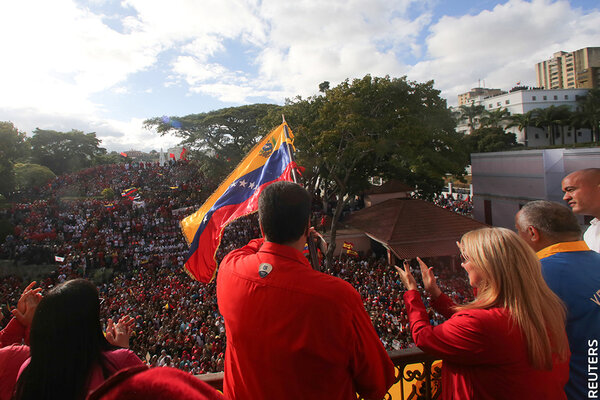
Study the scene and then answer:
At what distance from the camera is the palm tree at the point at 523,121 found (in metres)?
40.5

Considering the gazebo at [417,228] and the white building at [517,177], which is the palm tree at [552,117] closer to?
the white building at [517,177]

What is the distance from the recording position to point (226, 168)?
25.0m

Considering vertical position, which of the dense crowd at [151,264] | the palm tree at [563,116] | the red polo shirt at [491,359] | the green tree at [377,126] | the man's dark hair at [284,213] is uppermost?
the palm tree at [563,116]

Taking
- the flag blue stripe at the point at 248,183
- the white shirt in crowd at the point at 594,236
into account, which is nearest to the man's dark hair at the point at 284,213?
Result: the white shirt in crowd at the point at 594,236

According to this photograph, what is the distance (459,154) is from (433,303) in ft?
50.2

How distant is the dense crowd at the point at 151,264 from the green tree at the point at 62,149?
18016 mm

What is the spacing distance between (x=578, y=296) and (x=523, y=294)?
0.54 m

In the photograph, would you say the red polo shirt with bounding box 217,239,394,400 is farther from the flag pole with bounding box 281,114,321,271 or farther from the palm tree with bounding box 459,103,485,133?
the palm tree with bounding box 459,103,485,133

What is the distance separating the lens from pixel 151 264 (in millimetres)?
15539

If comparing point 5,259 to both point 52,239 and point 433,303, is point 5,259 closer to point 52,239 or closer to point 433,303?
point 52,239

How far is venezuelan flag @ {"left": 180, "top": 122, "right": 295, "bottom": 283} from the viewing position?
4.24 meters

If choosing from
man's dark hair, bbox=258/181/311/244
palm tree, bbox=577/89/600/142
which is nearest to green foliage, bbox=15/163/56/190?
man's dark hair, bbox=258/181/311/244

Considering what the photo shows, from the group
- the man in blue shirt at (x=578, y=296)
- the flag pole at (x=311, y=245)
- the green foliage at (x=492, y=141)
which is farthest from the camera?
the green foliage at (x=492, y=141)

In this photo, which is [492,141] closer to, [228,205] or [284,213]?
[228,205]
